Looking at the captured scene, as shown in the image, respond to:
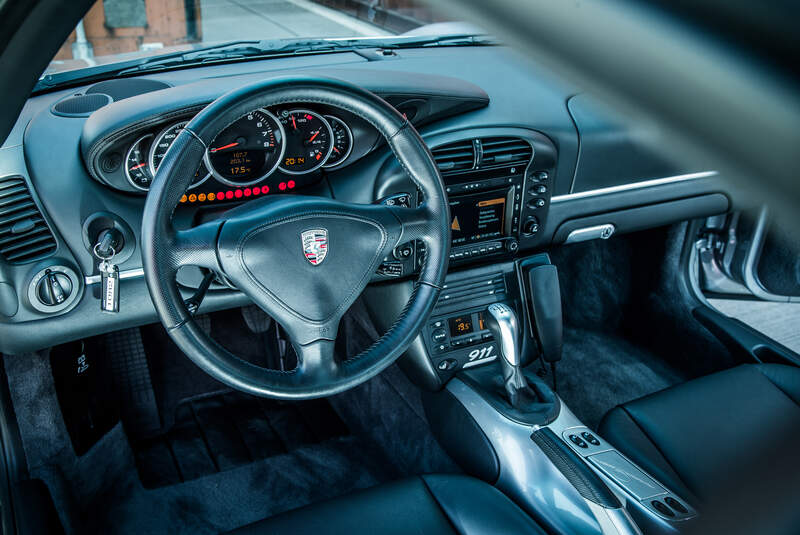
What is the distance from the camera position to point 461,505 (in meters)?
1.44

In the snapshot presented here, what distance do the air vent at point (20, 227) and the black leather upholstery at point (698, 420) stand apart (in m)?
1.47

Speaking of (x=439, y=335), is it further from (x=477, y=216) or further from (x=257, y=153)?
(x=257, y=153)

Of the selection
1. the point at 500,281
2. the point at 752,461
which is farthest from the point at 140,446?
the point at 752,461

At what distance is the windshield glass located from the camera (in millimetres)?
2199

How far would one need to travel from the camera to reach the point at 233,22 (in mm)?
2301

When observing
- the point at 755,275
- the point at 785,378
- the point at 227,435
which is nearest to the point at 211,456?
the point at 227,435

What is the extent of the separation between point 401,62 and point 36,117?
1062 millimetres

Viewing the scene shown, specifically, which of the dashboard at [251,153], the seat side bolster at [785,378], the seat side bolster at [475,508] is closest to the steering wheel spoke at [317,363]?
the seat side bolster at [475,508]

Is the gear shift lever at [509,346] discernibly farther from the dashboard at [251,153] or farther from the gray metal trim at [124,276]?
the gray metal trim at [124,276]

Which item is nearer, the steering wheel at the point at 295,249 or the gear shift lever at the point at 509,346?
the steering wheel at the point at 295,249

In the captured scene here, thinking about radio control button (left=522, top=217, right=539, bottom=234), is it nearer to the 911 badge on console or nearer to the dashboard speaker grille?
the 911 badge on console

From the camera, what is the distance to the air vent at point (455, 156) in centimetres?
185

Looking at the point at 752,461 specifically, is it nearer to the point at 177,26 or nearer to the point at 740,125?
the point at 740,125

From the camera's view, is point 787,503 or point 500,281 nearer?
point 787,503
